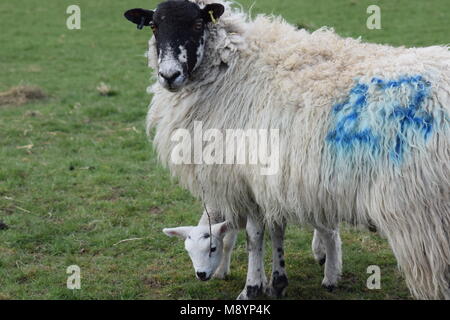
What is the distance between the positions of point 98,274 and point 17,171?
272cm

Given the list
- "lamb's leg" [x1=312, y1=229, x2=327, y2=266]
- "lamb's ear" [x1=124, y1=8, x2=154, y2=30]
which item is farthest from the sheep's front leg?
"lamb's ear" [x1=124, y1=8, x2=154, y2=30]

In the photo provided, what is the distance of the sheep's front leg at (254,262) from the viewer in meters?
5.07

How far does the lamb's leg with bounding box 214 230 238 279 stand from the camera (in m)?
5.46

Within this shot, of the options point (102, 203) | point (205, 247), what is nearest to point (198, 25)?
point (205, 247)

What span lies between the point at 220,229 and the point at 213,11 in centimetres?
154

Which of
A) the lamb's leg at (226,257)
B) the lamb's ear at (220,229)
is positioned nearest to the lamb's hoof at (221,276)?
the lamb's leg at (226,257)

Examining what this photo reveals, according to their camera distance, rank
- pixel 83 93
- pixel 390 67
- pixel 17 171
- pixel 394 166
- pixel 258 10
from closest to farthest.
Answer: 1. pixel 394 166
2. pixel 390 67
3. pixel 17 171
4. pixel 83 93
5. pixel 258 10

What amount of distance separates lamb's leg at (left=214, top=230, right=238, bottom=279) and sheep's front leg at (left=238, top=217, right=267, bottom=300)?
1.07 feet

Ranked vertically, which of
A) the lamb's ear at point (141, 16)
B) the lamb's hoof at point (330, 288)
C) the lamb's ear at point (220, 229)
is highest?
the lamb's ear at point (141, 16)

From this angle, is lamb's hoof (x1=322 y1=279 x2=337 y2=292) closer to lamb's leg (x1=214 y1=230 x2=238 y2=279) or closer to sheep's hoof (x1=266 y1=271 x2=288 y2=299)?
sheep's hoof (x1=266 y1=271 x2=288 y2=299)

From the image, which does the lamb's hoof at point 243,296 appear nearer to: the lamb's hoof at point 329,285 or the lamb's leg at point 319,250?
the lamb's hoof at point 329,285
